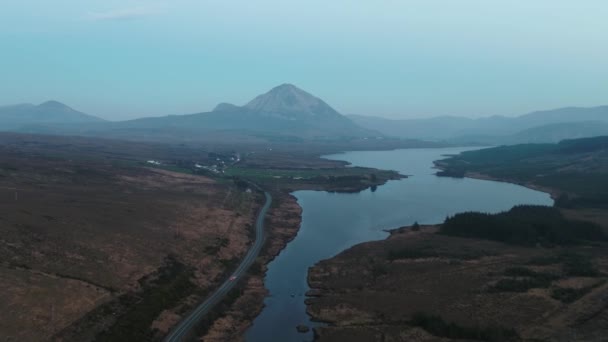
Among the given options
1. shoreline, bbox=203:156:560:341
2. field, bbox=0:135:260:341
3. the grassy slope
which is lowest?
shoreline, bbox=203:156:560:341

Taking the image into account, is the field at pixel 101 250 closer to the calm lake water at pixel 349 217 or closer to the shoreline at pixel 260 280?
the shoreline at pixel 260 280

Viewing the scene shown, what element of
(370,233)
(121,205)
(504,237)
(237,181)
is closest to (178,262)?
(121,205)

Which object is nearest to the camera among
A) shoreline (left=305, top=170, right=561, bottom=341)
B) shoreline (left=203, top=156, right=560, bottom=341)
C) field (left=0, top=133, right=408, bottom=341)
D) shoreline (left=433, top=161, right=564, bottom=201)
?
field (left=0, top=133, right=408, bottom=341)

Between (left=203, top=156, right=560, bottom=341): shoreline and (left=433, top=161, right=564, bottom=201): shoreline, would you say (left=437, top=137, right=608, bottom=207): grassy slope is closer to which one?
(left=433, top=161, right=564, bottom=201): shoreline

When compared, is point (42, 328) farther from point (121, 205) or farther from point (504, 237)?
point (504, 237)

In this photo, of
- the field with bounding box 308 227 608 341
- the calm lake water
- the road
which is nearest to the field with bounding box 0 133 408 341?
the road

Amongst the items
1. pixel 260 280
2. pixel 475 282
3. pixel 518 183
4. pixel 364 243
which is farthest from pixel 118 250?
pixel 518 183

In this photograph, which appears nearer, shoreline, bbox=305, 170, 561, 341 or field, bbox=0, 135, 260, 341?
field, bbox=0, 135, 260, 341

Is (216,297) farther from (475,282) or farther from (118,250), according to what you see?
(475,282)
